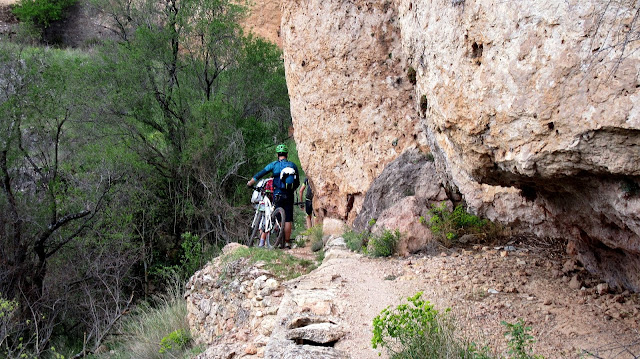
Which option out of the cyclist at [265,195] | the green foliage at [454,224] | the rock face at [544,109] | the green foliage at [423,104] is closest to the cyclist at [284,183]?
the cyclist at [265,195]

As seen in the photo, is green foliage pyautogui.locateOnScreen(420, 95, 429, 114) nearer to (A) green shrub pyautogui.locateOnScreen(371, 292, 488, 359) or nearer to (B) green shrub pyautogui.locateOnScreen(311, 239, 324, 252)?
(A) green shrub pyautogui.locateOnScreen(371, 292, 488, 359)

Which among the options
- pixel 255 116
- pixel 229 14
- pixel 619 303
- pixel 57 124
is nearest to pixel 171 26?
pixel 229 14

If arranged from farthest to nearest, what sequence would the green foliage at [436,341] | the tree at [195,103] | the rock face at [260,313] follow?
1. the tree at [195,103]
2. the rock face at [260,313]
3. the green foliage at [436,341]

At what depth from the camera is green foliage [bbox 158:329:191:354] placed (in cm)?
758


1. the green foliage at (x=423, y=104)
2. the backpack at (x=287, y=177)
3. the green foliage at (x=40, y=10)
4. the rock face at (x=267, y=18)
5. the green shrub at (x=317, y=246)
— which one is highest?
the green foliage at (x=40, y=10)

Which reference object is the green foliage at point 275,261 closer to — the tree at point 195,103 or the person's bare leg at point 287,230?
the person's bare leg at point 287,230

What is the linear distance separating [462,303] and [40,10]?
30.1 m

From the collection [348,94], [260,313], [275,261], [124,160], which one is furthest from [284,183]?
[124,160]

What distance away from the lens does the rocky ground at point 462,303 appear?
406cm

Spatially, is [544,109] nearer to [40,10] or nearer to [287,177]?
[287,177]

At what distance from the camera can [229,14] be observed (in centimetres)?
1444

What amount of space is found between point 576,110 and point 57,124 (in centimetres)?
1039

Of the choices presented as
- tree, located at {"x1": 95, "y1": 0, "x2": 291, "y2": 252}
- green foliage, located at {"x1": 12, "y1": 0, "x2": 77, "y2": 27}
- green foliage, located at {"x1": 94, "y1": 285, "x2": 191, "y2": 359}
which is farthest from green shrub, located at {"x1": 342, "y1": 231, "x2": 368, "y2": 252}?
green foliage, located at {"x1": 12, "y1": 0, "x2": 77, "y2": 27}

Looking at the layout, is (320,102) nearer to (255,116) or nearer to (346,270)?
(346,270)
